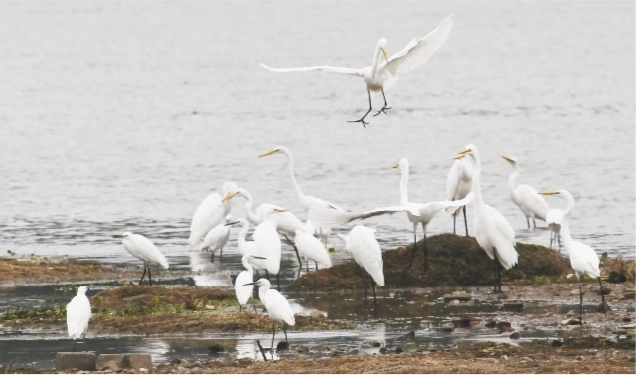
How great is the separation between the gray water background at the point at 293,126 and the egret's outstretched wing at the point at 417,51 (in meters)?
4.55

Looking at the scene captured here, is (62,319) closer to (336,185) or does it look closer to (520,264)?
(520,264)

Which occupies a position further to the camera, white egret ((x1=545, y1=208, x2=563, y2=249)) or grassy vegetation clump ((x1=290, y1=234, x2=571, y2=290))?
white egret ((x1=545, y1=208, x2=563, y2=249))

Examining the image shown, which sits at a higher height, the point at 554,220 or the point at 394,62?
the point at 394,62

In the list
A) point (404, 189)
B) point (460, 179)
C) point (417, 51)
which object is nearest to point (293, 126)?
point (460, 179)

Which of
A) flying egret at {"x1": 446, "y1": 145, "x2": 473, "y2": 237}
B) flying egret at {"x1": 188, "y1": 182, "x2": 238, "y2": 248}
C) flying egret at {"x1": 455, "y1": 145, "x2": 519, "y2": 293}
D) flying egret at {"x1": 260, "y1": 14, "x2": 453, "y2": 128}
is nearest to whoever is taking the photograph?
flying egret at {"x1": 260, "y1": 14, "x2": 453, "y2": 128}

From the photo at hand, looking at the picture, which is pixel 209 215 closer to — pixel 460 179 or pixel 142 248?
pixel 142 248

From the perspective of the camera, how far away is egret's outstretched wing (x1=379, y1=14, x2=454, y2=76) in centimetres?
1308

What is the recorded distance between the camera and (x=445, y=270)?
46.7ft

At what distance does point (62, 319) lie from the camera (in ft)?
39.8

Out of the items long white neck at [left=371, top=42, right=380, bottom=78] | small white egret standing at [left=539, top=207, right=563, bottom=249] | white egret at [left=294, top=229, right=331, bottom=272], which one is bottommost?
white egret at [left=294, top=229, right=331, bottom=272]

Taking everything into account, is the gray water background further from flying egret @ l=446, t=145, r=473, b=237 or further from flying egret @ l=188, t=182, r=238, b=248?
flying egret @ l=446, t=145, r=473, b=237

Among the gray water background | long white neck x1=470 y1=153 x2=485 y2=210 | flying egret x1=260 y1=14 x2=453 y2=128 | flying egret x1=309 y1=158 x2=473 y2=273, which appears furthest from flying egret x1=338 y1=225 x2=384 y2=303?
the gray water background

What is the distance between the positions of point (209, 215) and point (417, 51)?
5012 mm

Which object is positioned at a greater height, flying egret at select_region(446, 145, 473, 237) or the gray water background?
the gray water background
